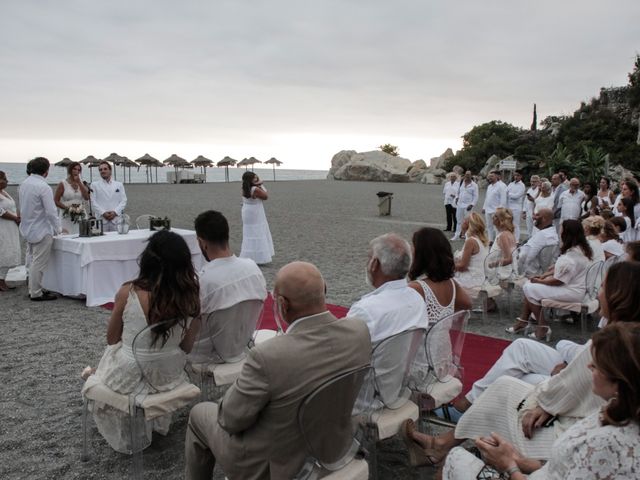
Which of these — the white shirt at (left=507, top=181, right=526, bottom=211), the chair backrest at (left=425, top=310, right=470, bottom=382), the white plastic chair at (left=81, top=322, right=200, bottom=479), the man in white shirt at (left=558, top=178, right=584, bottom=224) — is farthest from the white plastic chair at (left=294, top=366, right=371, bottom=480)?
the white shirt at (left=507, top=181, right=526, bottom=211)

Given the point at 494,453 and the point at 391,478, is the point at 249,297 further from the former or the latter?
the point at 494,453

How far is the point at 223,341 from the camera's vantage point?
3.80 m

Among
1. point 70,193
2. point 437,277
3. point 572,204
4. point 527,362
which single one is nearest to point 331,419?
point 527,362

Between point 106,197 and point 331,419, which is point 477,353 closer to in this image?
point 331,419

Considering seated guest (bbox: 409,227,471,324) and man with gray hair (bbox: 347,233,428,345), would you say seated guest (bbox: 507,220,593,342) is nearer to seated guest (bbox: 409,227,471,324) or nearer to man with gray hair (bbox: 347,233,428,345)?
seated guest (bbox: 409,227,471,324)

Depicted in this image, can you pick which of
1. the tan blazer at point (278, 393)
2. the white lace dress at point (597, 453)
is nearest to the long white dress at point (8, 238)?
the tan blazer at point (278, 393)

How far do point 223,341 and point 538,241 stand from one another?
16.2ft

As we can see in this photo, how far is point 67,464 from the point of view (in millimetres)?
3490

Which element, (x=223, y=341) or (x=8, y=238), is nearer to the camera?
(x=223, y=341)

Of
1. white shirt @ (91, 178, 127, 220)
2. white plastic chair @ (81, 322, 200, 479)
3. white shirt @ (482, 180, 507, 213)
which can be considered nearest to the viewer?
white plastic chair @ (81, 322, 200, 479)

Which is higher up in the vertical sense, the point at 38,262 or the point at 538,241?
the point at 538,241

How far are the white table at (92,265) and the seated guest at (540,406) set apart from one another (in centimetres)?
476

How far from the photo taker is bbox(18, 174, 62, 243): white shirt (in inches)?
289

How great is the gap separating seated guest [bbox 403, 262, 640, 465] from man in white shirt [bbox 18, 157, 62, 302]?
20.4ft
